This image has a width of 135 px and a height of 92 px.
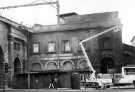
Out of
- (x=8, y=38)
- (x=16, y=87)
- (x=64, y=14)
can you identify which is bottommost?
(x=16, y=87)

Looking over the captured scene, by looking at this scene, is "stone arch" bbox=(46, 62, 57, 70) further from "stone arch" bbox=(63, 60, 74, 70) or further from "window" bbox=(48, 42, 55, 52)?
"window" bbox=(48, 42, 55, 52)

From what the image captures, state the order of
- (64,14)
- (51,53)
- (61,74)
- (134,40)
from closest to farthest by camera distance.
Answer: (61,74) → (51,53) → (64,14) → (134,40)

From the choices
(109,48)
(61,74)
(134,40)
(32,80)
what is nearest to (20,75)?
(32,80)

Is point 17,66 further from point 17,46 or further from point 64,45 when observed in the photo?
point 64,45

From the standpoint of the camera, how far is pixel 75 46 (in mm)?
40656

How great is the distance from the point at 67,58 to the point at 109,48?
6.20 metres

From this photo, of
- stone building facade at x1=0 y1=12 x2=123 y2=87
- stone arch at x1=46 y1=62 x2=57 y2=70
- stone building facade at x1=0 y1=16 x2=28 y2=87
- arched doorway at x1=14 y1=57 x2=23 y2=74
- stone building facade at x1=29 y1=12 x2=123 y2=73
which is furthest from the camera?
stone arch at x1=46 y1=62 x2=57 y2=70

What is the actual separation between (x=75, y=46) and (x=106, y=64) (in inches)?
202

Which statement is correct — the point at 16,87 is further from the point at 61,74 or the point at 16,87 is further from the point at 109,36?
the point at 109,36

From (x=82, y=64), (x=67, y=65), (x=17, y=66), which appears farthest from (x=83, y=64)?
(x=17, y=66)

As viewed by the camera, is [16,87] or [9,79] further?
[9,79]

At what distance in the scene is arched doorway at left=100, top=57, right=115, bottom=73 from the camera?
3887cm

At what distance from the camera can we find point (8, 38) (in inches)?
1423

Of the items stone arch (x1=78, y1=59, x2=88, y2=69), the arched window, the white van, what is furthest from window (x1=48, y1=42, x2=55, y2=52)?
the white van
